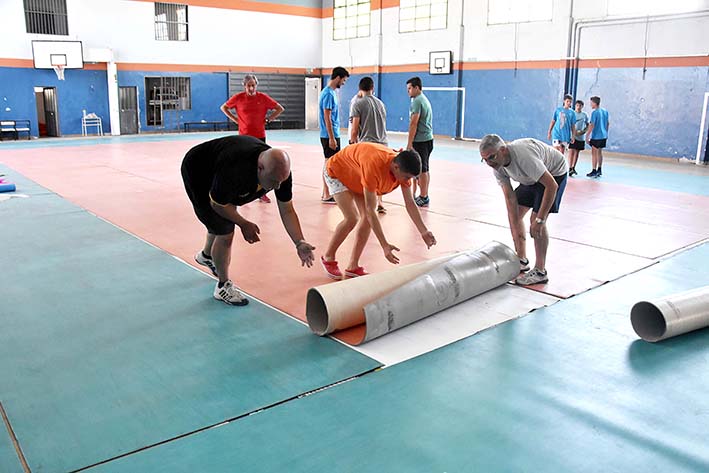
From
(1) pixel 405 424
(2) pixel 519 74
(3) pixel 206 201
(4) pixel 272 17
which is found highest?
(4) pixel 272 17

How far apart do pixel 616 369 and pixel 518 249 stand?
204cm

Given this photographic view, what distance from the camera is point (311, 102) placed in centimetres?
2852

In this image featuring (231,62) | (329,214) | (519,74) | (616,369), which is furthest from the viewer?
(231,62)

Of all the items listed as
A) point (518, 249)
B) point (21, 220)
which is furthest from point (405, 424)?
point (21, 220)

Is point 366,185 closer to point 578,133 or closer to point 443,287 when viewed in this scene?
point 443,287

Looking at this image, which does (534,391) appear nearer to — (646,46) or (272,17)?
(646,46)

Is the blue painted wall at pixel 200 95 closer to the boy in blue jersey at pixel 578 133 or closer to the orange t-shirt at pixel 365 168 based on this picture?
the boy in blue jersey at pixel 578 133

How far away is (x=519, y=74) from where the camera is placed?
66.6 ft

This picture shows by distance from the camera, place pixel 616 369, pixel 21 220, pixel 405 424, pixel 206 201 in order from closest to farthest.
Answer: pixel 405 424 < pixel 616 369 < pixel 206 201 < pixel 21 220

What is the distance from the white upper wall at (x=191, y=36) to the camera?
70.6ft

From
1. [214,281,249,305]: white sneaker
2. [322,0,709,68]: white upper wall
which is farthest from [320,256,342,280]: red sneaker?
[322,0,709,68]: white upper wall

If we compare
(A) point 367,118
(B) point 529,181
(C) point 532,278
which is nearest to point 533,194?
(B) point 529,181

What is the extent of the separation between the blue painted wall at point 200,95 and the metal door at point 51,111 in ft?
9.99

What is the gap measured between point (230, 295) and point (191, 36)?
22803 millimetres
